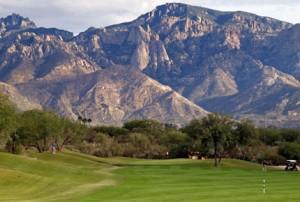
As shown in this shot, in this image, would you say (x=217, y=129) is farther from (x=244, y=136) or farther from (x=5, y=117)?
(x=5, y=117)

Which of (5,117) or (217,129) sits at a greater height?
(217,129)

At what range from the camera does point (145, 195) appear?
55969 millimetres

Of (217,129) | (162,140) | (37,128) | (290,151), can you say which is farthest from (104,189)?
(162,140)

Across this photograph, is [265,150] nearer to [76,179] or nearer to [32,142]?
[32,142]

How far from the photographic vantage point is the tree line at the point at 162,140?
12106 cm

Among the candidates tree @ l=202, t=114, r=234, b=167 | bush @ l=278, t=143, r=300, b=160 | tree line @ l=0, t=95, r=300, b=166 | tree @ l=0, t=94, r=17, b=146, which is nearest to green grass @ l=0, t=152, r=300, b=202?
tree @ l=0, t=94, r=17, b=146

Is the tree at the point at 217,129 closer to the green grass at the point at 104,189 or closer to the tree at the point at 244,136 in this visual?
the tree at the point at 244,136

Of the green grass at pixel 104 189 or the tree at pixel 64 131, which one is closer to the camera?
the green grass at pixel 104 189

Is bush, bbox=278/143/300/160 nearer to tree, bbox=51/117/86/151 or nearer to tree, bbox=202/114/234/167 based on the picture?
tree, bbox=202/114/234/167

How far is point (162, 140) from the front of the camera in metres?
196

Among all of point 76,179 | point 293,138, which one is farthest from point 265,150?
point 76,179

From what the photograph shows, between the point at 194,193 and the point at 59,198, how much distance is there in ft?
38.8

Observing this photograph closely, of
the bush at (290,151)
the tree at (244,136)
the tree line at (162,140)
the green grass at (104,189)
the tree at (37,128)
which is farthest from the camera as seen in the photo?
the tree at (244,136)

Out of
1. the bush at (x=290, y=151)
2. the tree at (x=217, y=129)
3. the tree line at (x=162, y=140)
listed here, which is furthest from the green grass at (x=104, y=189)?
the bush at (x=290, y=151)
